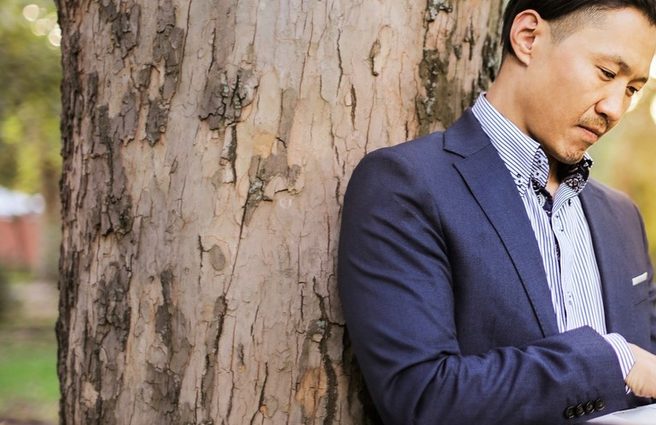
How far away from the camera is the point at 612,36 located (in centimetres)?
222

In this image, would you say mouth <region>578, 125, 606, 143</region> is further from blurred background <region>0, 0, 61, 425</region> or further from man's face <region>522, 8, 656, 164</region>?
blurred background <region>0, 0, 61, 425</region>

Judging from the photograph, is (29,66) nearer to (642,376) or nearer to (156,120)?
(156,120)

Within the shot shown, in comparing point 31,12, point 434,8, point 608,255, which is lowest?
point 608,255

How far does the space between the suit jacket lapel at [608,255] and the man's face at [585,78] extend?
0.28 meters

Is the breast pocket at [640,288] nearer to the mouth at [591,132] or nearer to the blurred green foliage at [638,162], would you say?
the mouth at [591,132]

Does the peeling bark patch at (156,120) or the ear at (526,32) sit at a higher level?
the ear at (526,32)

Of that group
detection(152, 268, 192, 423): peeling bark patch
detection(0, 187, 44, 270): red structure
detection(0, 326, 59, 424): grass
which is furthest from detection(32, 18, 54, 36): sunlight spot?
detection(0, 187, 44, 270): red structure

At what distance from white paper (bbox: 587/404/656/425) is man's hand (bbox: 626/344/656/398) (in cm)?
8

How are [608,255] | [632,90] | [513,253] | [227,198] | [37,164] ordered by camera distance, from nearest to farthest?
[513,253] < [227,198] < [632,90] < [608,255] < [37,164]

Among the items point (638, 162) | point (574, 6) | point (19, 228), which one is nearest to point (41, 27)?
point (574, 6)

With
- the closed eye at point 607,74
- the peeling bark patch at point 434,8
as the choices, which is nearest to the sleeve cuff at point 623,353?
the closed eye at point 607,74

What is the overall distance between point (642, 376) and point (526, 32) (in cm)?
98

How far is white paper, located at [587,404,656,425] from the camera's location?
1.87m

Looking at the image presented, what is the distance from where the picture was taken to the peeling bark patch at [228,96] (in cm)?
224
